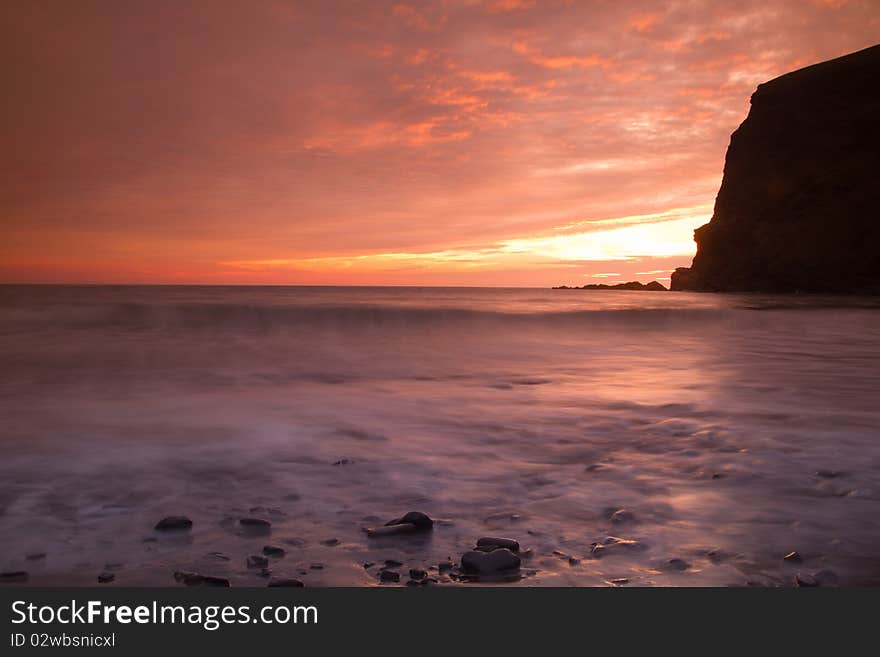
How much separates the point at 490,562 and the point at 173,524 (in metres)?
1.99

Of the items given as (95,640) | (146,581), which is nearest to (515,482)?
(146,581)

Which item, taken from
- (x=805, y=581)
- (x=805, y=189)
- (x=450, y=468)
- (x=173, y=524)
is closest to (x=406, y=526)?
(x=173, y=524)

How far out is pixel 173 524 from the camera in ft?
12.1

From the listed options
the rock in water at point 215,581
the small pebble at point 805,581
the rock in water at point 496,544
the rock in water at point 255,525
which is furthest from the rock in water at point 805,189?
the rock in water at point 215,581

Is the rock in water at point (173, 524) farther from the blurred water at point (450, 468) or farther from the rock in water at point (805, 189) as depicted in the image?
the rock in water at point (805, 189)

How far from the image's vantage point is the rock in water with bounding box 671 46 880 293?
64.2 metres

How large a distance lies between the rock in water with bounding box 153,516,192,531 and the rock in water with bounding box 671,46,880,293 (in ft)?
244

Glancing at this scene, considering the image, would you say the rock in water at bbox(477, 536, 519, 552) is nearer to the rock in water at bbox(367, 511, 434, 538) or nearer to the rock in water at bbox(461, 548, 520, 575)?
the rock in water at bbox(461, 548, 520, 575)

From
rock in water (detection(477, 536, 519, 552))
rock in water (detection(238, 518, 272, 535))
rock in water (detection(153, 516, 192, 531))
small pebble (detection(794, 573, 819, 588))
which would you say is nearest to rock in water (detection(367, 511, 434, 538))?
rock in water (detection(477, 536, 519, 552))

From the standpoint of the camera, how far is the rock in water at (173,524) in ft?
12.0

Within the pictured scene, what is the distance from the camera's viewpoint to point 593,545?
3422mm

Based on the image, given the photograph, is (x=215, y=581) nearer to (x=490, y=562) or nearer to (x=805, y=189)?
(x=490, y=562)

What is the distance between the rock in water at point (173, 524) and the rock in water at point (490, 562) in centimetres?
178

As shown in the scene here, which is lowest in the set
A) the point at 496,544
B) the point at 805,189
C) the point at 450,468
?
the point at 450,468
